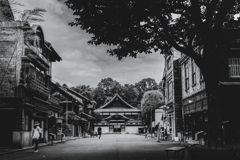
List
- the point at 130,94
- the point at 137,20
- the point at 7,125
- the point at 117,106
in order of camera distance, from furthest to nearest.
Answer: the point at 130,94, the point at 117,106, the point at 7,125, the point at 137,20

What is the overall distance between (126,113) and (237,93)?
58712mm

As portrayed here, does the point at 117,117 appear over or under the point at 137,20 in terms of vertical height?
under

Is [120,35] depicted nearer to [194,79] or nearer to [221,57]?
[221,57]

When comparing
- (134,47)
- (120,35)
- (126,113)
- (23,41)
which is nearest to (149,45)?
(134,47)

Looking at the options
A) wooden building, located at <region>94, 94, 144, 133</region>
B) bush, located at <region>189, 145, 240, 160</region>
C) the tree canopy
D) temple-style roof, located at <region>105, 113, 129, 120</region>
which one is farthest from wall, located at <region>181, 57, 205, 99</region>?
wooden building, located at <region>94, 94, 144, 133</region>

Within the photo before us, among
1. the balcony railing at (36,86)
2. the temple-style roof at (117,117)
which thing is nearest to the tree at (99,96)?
the temple-style roof at (117,117)

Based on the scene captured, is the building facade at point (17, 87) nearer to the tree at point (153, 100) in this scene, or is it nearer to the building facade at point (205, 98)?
the building facade at point (205, 98)

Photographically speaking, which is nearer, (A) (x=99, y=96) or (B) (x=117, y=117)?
(B) (x=117, y=117)

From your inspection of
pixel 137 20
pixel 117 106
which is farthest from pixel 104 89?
pixel 137 20

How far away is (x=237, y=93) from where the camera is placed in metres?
19.0

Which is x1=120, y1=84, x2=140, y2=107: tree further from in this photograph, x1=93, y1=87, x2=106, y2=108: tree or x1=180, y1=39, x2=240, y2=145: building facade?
x1=180, y1=39, x2=240, y2=145: building facade

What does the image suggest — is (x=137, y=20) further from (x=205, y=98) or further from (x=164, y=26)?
(x=205, y=98)

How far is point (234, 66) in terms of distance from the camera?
19.5 metres

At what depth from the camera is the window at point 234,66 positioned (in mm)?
19453
